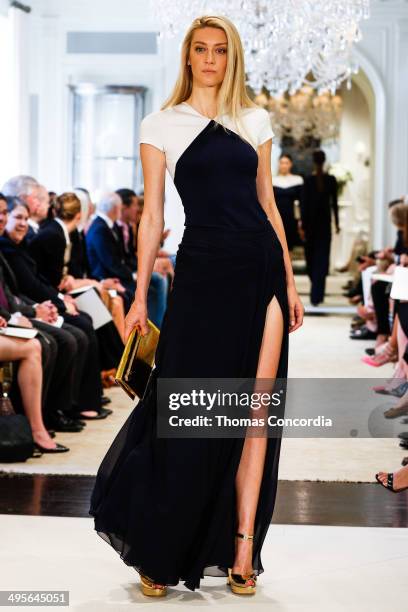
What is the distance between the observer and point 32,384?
5352 mm

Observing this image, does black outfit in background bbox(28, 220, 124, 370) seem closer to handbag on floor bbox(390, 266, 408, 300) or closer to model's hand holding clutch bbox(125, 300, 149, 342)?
handbag on floor bbox(390, 266, 408, 300)

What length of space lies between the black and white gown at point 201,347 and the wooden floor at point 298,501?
97cm

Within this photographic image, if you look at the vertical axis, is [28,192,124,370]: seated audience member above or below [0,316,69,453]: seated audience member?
above

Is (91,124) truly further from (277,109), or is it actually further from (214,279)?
(214,279)

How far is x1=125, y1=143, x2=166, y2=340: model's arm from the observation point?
10.4ft

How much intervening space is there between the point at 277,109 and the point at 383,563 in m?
18.1

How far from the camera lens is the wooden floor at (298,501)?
4141mm

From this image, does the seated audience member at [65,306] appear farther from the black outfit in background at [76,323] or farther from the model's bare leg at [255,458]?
the model's bare leg at [255,458]

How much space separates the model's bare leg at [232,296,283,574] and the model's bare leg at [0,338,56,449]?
2300 mm

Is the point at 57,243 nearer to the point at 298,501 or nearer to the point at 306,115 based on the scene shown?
the point at 298,501

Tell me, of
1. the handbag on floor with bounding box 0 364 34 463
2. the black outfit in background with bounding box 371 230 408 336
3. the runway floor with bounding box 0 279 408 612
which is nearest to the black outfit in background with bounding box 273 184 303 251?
the black outfit in background with bounding box 371 230 408 336

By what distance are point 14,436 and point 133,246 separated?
4.39 m

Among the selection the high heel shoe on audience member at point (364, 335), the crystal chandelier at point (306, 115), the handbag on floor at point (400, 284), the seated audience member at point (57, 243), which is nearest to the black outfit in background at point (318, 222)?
the high heel shoe on audience member at point (364, 335)

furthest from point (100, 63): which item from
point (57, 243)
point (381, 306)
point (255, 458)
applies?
point (255, 458)
